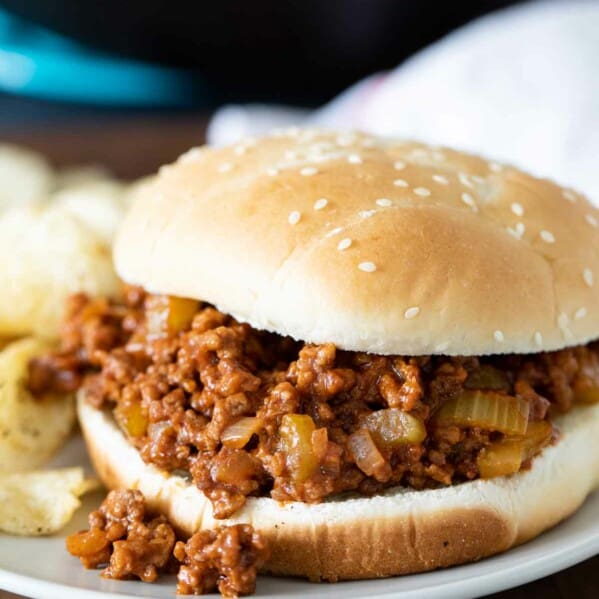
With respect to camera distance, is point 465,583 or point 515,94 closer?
point 465,583

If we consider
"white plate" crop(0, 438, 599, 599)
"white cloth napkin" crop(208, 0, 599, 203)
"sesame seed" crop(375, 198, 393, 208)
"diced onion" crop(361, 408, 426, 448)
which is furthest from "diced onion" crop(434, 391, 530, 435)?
"white cloth napkin" crop(208, 0, 599, 203)

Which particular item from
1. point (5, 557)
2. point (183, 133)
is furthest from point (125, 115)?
point (5, 557)

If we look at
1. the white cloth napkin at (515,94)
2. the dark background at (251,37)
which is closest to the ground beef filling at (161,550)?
the white cloth napkin at (515,94)

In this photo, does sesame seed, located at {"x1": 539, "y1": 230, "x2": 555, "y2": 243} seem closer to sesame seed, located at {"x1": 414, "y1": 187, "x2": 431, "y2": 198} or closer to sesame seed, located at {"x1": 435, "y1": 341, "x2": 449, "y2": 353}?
sesame seed, located at {"x1": 414, "y1": 187, "x2": 431, "y2": 198}

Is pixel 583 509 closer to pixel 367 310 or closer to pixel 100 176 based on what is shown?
pixel 367 310

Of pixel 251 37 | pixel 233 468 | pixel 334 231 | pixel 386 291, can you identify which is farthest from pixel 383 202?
pixel 251 37

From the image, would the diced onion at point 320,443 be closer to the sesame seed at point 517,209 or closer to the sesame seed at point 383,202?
the sesame seed at point 383,202

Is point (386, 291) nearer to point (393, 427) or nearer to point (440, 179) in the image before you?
point (393, 427)
